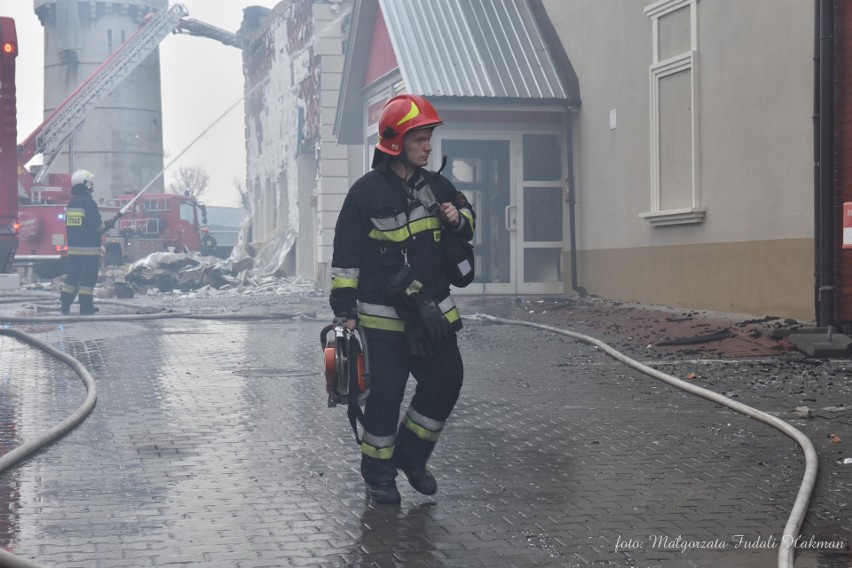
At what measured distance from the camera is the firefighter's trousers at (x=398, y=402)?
5.66 meters

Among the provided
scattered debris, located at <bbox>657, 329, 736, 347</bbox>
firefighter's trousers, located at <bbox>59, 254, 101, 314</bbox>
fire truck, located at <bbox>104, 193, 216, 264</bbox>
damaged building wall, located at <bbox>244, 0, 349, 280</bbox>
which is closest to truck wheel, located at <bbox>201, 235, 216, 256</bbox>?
fire truck, located at <bbox>104, 193, 216, 264</bbox>

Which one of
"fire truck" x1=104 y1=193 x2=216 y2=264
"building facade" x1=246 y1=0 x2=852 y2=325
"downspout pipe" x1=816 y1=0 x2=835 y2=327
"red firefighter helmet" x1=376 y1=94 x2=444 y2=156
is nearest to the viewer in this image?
"red firefighter helmet" x1=376 y1=94 x2=444 y2=156

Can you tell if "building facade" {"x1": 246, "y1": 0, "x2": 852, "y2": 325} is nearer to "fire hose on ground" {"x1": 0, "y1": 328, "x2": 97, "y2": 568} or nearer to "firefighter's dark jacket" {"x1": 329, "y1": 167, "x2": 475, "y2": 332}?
"firefighter's dark jacket" {"x1": 329, "y1": 167, "x2": 475, "y2": 332}

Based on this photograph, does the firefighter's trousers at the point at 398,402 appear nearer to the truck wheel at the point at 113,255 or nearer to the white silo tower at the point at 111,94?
the truck wheel at the point at 113,255

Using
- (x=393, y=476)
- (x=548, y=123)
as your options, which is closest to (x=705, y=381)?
(x=393, y=476)

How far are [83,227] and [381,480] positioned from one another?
1360 centimetres

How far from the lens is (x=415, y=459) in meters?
5.69

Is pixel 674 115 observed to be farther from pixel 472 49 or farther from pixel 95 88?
pixel 95 88

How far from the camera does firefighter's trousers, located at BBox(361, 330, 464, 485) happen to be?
18.6ft

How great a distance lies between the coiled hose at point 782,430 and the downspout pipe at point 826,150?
2.17 metres

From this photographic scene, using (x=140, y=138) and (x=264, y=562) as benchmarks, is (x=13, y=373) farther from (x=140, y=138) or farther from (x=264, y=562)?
(x=140, y=138)

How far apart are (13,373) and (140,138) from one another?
126 feet

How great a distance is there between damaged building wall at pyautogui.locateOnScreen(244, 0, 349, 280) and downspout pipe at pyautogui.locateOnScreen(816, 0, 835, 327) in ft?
60.3

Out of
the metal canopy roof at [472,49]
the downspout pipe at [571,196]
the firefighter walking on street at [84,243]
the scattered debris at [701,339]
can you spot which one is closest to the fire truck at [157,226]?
the metal canopy roof at [472,49]
